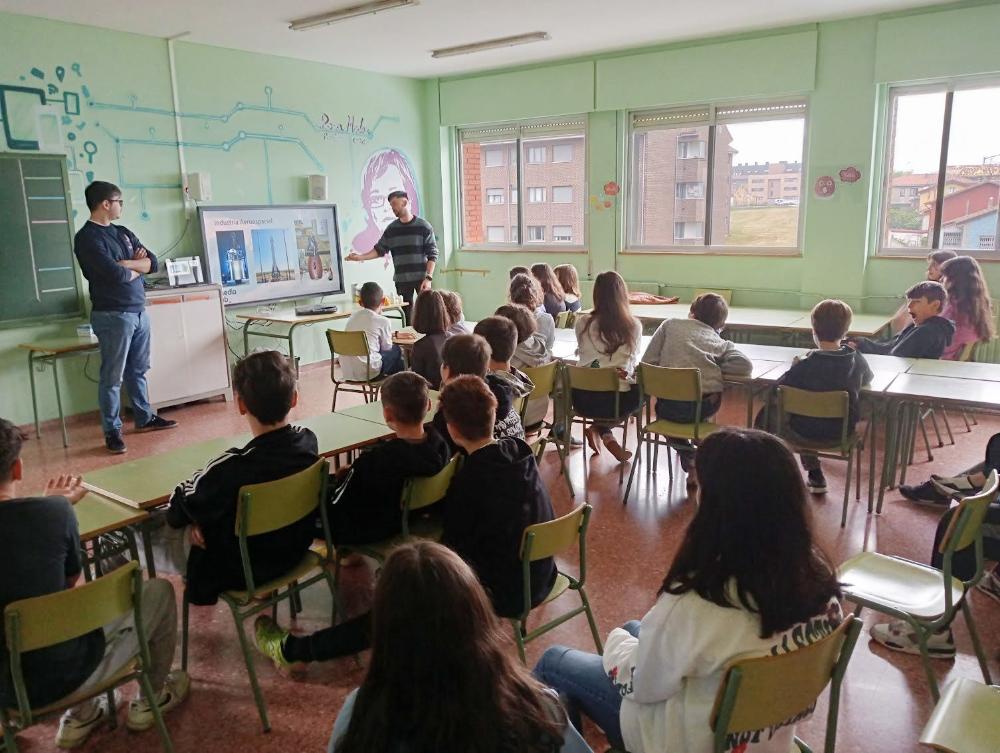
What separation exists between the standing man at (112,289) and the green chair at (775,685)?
4.52m

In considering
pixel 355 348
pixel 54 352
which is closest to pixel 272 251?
pixel 54 352

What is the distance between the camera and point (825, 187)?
6215 millimetres

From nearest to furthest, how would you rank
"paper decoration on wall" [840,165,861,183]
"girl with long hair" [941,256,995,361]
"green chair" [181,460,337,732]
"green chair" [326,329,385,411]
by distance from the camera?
"green chair" [181,460,337,732] < "girl with long hair" [941,256,995,361] < "green chair" [326,329,385,411] < "paper decoration on wall" [840,165,861,183]

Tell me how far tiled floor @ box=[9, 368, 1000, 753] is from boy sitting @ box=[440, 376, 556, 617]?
1.50ft

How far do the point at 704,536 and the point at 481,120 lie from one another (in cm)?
722

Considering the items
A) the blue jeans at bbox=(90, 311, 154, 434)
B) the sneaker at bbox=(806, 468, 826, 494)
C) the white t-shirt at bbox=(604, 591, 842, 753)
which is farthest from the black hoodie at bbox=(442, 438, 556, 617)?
the blue jeans at bbox=(90, 311, 154, 434)

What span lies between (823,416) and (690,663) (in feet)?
7.84

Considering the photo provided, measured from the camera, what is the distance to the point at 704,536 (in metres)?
1.48

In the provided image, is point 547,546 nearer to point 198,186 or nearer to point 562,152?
point 198,186

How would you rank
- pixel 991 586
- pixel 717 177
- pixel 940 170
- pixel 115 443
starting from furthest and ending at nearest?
pixel 717 177
pixel 940 170
pixel 115 443
pixel 991 586

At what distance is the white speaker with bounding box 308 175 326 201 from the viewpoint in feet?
23.1

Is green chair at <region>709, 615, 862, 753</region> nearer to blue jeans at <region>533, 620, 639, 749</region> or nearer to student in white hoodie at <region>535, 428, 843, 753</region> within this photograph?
student in white hoodie at <region>535, 428, 843, 753</region>

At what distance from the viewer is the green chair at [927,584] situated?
2.06 meters

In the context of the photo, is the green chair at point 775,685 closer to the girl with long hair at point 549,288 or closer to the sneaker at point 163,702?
the sneaker at point 163,702
